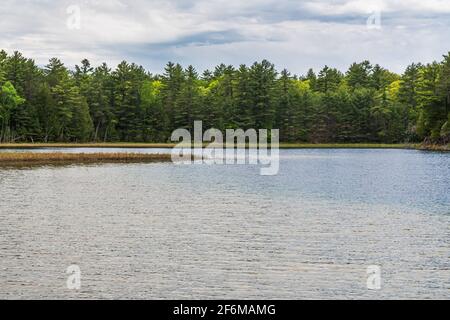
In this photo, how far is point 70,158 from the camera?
78812 millimetres

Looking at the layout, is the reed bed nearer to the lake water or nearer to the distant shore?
the lake water

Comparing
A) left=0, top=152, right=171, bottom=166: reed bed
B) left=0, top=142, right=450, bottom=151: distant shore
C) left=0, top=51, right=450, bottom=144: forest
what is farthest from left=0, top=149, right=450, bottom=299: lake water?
left=0, top=51, right=450, bottom=144: forest

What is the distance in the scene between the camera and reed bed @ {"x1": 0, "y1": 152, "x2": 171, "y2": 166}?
243 feet

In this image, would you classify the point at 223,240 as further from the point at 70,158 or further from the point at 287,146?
the point at 287,146

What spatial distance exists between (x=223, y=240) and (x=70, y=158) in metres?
56.5

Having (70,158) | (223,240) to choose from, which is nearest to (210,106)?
(70,158)

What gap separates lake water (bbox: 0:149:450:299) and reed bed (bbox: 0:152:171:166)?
2544cm

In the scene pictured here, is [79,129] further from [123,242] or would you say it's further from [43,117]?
[123,242]

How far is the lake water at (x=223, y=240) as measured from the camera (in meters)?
18.8

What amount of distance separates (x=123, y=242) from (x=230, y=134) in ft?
378

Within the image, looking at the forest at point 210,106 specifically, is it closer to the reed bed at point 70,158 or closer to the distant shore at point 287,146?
the distant shore at point 287,146

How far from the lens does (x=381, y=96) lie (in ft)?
479
